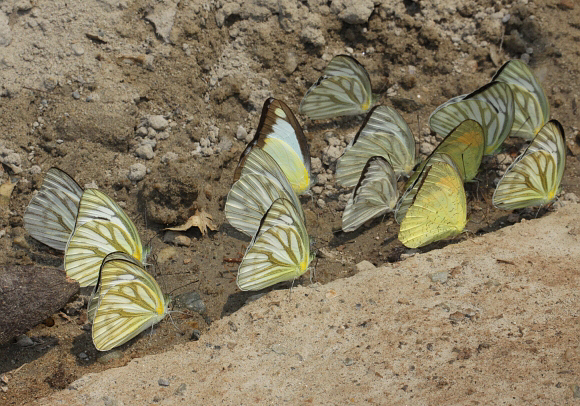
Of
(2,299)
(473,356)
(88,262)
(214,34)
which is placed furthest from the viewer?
(214,34)

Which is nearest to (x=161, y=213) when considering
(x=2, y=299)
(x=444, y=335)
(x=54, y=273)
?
(x=54, y=273)

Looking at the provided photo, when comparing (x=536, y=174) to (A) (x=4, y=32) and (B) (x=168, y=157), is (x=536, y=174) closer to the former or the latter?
(B) (x=168, y=157)

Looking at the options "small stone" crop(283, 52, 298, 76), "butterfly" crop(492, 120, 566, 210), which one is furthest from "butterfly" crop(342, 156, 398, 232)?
"small stone" crop(283, 52, 298, 76)

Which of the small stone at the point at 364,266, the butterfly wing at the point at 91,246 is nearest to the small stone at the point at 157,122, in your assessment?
the butterfly wing at the point at 91,246

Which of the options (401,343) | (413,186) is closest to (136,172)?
(413,186)

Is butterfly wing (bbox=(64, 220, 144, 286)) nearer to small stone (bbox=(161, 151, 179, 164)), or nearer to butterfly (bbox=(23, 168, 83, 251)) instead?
butterfly (bbox=(23, 168, 83, 251))

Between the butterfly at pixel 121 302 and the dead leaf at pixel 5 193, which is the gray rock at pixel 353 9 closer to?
the butterfly at pixel 121 302

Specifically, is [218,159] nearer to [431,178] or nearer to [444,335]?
[431,178]
